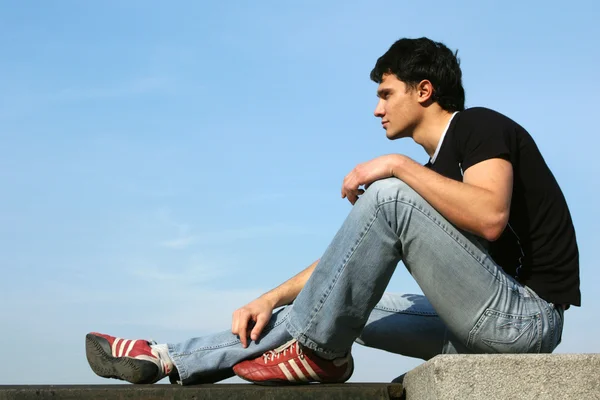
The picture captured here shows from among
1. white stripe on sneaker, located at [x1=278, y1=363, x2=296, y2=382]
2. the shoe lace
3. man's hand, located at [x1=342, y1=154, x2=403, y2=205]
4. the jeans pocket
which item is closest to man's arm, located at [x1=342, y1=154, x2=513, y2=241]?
man's hand, located at [x1=342, y1=154, x2=403, y2=205]

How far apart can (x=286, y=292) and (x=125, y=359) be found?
0.82 m

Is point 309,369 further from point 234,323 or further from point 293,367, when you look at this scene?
point 234,323

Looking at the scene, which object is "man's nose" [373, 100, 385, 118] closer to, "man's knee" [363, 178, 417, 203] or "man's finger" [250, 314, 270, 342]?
"man's knee" [363, 178, 417, 203]

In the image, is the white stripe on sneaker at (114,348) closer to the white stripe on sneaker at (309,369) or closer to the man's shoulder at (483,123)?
the white stripe on sneaker at (309,369)

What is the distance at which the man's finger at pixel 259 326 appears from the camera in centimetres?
346

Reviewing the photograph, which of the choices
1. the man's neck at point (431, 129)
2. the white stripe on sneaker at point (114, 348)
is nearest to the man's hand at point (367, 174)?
the man's neck at point (431, 129)

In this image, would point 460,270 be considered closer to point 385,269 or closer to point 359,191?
point 385,269

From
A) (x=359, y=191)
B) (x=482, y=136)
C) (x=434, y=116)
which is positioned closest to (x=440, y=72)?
(x=434, y=116)

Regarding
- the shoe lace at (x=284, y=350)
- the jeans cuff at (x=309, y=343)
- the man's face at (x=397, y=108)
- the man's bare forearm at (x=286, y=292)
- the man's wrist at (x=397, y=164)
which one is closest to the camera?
the man's wrist at (x=397, y=164)

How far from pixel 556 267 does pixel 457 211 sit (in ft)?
2.30

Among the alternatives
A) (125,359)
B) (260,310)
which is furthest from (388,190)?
(125,359)

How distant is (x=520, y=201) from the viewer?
3.40 m

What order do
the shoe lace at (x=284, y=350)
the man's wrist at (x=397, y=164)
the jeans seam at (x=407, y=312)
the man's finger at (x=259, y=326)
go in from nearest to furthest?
the man's wrist at (x=397, y=164) < the shoe lace at (x=284, y=350) < the man's finger at (x=259, y=326) < the jeans seam at (x=407, y=312)

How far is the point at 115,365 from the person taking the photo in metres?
3.50
